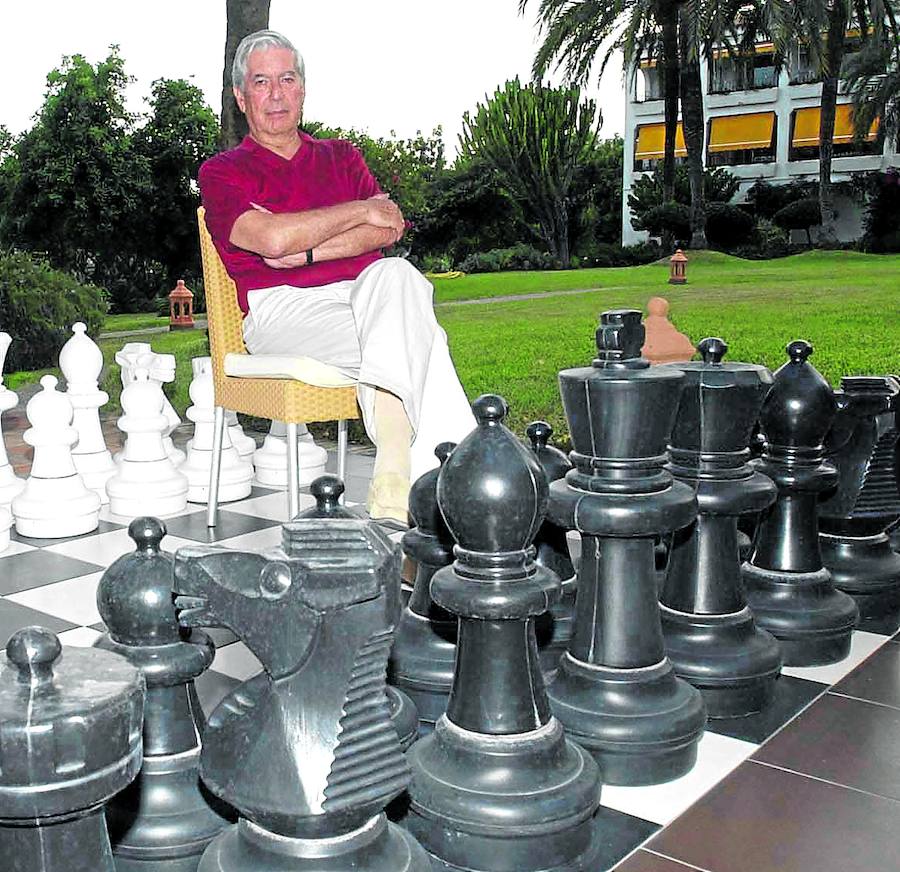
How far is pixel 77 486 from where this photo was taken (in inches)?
109

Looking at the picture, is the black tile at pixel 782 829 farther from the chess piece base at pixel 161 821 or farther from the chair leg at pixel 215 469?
the chair leg at pixel 215 469

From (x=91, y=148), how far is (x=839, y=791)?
7206 mm

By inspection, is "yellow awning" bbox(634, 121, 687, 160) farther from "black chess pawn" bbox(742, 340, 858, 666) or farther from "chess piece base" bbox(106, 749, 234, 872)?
"chess piece base" bbox(106, 749, 234, 872)

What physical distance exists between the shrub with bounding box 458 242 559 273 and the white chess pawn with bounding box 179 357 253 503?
1.80 m

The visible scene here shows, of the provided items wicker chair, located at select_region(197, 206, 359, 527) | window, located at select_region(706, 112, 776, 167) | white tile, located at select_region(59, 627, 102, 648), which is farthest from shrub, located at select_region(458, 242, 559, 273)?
white tile, located at select_region(59, 627, 102, 648)

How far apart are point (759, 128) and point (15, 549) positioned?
3125mm

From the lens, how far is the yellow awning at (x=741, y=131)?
4098 mm

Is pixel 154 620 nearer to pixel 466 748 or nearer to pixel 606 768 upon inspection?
pixel 466 748

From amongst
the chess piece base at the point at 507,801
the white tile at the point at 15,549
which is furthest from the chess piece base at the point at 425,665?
the white tile at the point at 15,549

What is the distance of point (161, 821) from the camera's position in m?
1.07

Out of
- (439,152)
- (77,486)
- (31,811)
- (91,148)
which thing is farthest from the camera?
(91,148)

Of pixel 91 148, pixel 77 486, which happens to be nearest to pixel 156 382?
pixel 77 486

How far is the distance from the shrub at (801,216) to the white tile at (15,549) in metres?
3.03

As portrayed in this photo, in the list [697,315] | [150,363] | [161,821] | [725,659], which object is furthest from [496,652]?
[697,315]
